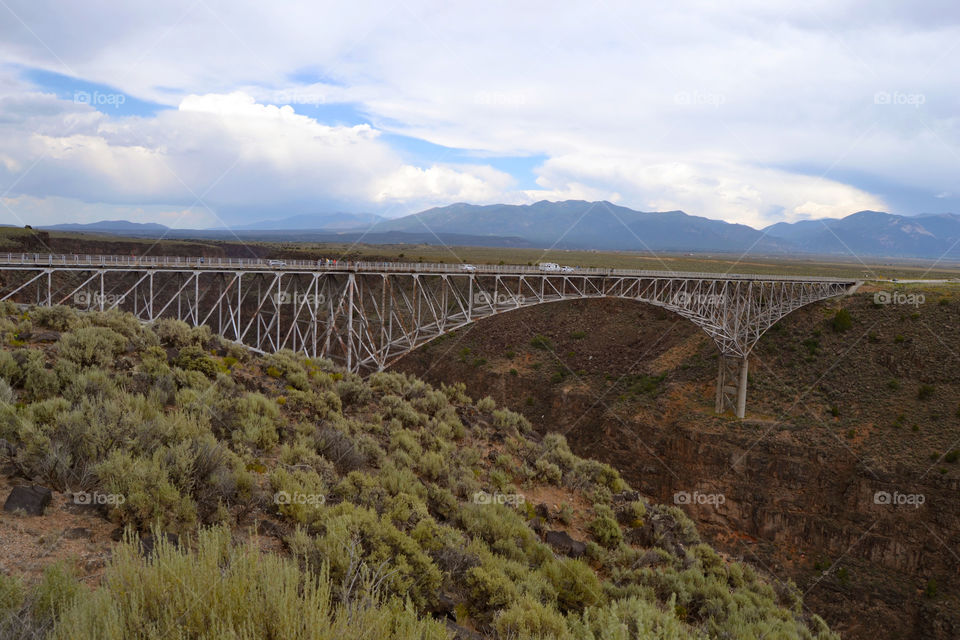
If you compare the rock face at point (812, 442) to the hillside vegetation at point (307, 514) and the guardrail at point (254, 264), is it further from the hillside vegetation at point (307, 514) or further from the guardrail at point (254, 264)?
the hillside vegetation at point (307, 514)

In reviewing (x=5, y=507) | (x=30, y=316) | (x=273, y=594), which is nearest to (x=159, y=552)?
(x=273, y=594)

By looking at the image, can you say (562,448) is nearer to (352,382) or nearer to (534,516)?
(534,516)

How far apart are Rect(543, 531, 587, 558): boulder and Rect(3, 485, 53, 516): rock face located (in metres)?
8.04

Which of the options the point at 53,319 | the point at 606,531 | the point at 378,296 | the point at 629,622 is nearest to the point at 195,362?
the point at 53,319

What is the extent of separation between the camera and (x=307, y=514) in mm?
7590

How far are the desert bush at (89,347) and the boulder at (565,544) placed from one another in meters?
9.70

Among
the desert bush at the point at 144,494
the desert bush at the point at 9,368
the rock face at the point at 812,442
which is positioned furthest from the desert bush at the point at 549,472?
the rock face at the point at 812,442

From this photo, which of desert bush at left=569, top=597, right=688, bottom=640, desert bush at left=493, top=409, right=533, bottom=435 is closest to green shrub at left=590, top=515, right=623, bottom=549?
desert bush at left=569, top=597, right=688, bottom=640

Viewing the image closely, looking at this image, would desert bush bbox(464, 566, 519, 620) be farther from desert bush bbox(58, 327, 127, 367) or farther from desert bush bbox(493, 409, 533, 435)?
desert bush bbox(493, 409, 533, 435)

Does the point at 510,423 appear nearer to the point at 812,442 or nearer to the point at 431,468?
the point at 431,468

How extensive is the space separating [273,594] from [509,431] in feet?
43.0

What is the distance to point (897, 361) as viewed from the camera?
3934cm

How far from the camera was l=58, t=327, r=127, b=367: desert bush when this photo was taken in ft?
35.9

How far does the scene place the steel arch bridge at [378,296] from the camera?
20.2 meters
